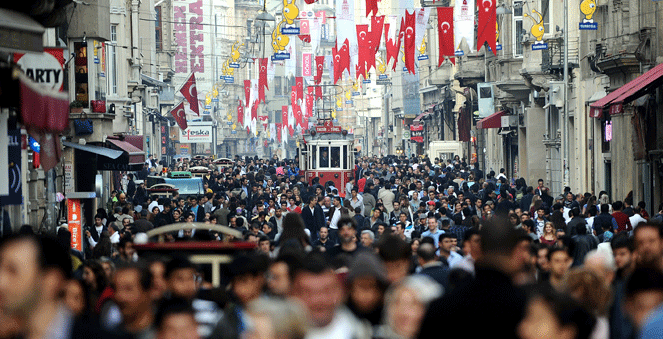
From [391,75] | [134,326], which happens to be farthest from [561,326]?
[391,75]

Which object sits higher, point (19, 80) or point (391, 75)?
point (391, 75)

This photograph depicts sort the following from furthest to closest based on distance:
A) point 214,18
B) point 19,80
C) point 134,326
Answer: point 214,18 → point 19,80 → point 134,326

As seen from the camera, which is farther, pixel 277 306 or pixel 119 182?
pixel 119 182

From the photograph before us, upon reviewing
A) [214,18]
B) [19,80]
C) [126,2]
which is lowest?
[19,80]

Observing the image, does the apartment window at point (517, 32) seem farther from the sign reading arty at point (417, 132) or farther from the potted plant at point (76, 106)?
the sign reading arty at point (417, 132)

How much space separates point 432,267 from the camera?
8.55m

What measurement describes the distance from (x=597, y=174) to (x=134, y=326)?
2528 cm

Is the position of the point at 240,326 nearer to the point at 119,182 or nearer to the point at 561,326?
the point at 561,326

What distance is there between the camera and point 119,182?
36.1 meters

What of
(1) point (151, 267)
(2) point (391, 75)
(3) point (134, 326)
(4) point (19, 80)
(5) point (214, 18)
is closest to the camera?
(3) point (134, 326)

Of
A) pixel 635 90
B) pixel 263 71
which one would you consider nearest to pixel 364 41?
pixel 635 90

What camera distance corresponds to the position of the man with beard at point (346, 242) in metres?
10.0

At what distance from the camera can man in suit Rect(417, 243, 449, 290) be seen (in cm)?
830

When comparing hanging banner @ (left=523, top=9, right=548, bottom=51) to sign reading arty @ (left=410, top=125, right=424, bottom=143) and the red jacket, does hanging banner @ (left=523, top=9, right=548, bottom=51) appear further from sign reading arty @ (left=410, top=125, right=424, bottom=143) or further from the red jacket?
sign reading arty @ (left=410, top=125, right=424, bottom=143)
